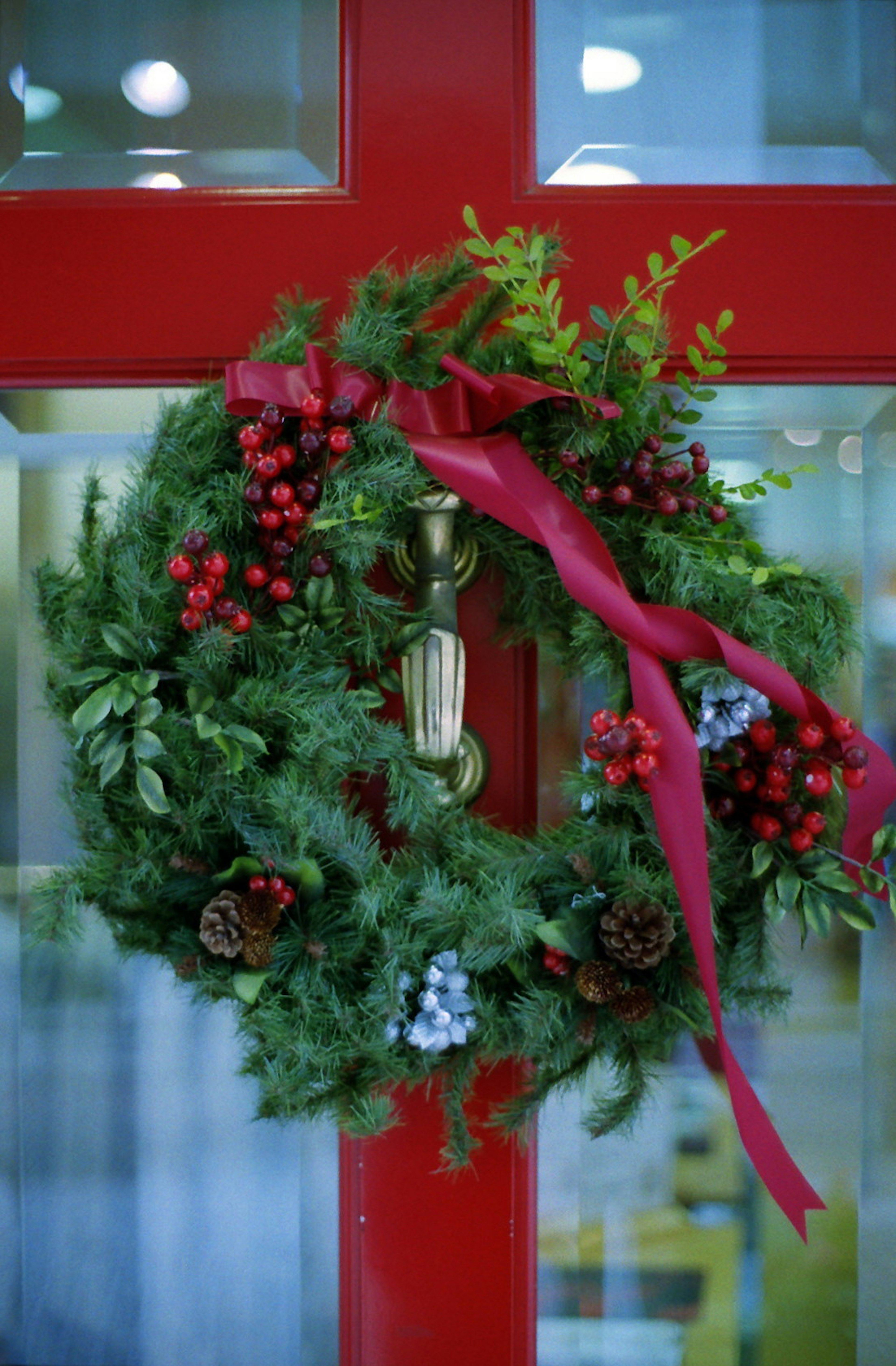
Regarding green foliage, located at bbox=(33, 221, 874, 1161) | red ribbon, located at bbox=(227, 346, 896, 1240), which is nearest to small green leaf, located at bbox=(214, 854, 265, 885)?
green foliage, located at bbox=(33, 221, 874, 1161)

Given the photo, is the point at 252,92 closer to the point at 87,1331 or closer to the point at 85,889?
the point at 85,889

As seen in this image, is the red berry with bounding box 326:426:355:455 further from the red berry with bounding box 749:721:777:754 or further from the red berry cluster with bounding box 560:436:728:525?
the red berry with bounding box 749:721:777:754

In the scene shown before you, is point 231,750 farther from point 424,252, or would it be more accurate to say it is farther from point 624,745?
point 424,252

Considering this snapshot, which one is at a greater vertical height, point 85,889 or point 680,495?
point 680,495

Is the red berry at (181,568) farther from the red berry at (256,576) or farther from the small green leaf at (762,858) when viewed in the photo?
the small green leaf at (762,858)

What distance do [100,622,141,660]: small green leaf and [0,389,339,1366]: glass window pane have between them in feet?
0.89

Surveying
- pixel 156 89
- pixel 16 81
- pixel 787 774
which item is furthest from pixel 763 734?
pixel 16 81

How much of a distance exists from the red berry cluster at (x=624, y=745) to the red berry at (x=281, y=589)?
271 mm

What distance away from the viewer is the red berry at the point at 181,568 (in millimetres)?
729

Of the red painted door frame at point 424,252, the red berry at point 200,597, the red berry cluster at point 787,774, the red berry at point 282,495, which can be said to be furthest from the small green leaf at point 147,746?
the red berry cluster at point 787,774

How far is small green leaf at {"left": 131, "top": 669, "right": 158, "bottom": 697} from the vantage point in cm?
74

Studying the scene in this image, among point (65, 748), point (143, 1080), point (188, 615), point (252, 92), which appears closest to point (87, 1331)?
point (143, 1080)

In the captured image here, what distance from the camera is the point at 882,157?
960mm

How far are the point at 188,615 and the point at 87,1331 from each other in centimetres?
77
